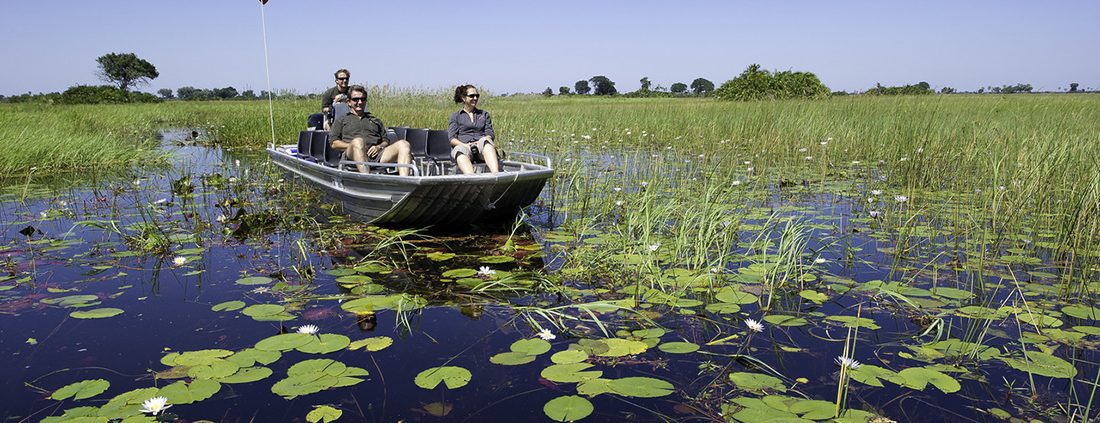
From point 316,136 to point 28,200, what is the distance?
382 centimetres

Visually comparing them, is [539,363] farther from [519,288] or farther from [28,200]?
[28,200]

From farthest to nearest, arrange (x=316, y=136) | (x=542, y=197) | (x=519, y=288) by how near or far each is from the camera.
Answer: (x=542, y=197) → (x=316, y=136) → (x=519, y=288)

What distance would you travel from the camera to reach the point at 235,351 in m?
3.53

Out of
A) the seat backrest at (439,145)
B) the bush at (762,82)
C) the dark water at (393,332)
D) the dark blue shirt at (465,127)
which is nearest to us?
the dark water at (393,332)

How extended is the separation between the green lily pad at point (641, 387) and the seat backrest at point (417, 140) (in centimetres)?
540

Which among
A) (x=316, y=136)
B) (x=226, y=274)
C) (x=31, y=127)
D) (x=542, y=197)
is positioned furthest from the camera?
(x=31, y=127)

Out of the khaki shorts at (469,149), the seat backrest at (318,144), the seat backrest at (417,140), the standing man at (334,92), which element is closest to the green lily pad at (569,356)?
the khaki shorts at (469,149)

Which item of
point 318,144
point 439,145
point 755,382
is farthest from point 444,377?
point 318,144

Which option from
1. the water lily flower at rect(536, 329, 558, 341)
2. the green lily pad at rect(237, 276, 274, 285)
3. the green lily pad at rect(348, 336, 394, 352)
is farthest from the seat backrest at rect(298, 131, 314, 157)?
the water lily flower at rect(536, 329, 558, 341)

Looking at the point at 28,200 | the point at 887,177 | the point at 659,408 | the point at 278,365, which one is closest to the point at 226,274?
the point at 278,365

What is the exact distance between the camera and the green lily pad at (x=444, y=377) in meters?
3.09

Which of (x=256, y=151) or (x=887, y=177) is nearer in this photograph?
(x=887, y=177)

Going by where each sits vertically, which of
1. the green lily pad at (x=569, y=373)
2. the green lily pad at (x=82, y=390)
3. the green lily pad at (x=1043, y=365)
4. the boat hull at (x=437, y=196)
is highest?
the boat hull at (x=437, y=196)

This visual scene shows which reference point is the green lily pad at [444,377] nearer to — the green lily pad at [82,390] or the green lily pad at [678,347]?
the green lily pad at [678,347]
